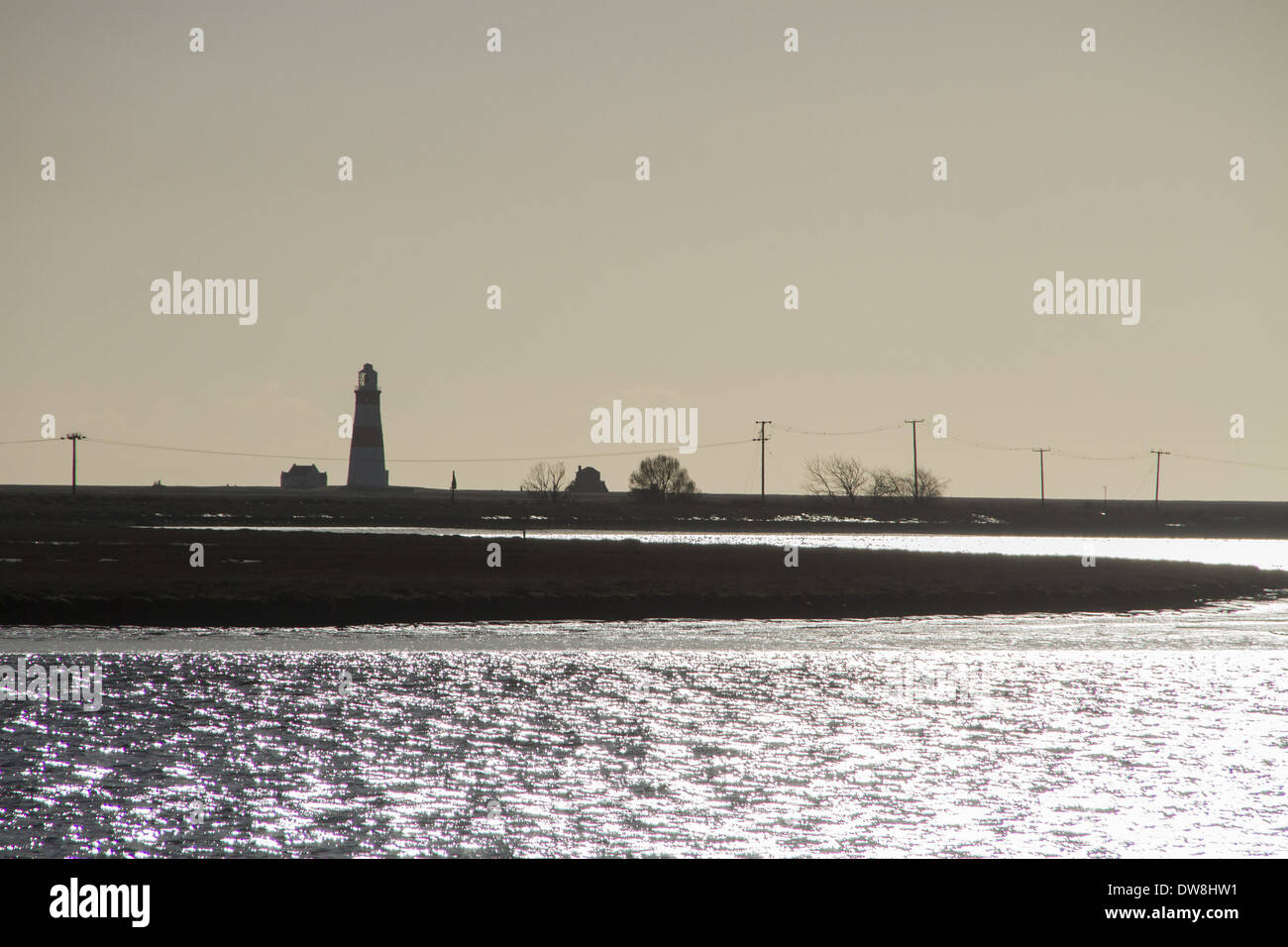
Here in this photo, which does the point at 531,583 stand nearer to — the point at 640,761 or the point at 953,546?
the point at 640,761

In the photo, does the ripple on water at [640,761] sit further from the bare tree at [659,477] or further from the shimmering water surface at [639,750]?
the bare tree at [659,477]

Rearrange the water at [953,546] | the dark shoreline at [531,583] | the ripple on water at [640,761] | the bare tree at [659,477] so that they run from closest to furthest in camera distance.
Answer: the ripple on water at [640,761]
the dark shoreline at [531,583]
the water at [953,546]
the bare tree at [659,477]

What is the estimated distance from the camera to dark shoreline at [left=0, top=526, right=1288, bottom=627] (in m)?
36.5

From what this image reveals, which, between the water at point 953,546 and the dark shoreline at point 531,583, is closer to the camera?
the dark shoreline at point 531,583

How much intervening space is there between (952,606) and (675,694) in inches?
901

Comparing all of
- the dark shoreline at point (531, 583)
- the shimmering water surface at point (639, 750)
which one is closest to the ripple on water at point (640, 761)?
the shimmering water surface at point (639, 750)

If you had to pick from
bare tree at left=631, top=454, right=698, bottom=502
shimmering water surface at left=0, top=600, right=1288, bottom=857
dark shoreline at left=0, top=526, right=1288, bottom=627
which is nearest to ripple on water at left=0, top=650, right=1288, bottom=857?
shimmering water surface at left=0, top=600, right=1288, bottom=857

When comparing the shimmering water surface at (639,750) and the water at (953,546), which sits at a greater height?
the water at (953,546)

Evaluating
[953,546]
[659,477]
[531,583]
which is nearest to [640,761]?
[531,583]

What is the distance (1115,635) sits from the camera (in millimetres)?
35562

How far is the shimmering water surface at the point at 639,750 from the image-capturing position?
43.9 feet

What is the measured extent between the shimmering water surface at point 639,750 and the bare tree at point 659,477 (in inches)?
5870
